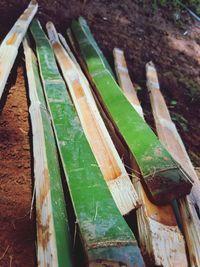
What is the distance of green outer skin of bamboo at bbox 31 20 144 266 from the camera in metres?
1.25

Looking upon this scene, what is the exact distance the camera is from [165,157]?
1.74 m

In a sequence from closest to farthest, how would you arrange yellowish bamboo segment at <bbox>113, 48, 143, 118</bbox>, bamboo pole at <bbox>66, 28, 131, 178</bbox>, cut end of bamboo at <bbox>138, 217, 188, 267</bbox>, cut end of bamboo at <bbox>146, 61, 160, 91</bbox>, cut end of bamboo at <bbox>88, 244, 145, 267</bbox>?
cut end of bamboo at <bbox>88, 244, 145, 267</bbox>
cut end of bamboo at <bbox>138, 217, 188, 267</bbox>
bamboo pole at <bbox>66, 28, 131, 178</bbox>
yellowish bamboo segment at <bbox>113, 48, 143, 118</bbox>
cut end of bamboo at <bbox>146, 61, 160, 91</bbox>

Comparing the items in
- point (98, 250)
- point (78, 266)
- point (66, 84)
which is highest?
point (66, 84)

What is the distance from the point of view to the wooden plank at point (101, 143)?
5.26 feet

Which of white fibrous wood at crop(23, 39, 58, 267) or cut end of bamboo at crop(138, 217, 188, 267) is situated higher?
white fibrous wood at crop(23, 39, 58, 267)

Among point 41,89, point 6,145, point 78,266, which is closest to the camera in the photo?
point 78,266

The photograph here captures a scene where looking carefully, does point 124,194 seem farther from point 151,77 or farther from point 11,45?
point 151,77

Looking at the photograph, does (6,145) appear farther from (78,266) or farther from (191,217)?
(191,217)

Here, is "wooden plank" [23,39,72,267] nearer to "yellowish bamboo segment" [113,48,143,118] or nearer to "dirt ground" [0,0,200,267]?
"dirt ground" [0,0,200,267]

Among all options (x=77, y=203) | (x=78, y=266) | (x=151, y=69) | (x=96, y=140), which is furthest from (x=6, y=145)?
(x=151, y=69)

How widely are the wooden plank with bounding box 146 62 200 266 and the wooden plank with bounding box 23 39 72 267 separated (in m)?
0.59

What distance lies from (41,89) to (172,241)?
4.77 feet

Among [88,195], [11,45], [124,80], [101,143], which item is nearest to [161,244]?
[88,195]

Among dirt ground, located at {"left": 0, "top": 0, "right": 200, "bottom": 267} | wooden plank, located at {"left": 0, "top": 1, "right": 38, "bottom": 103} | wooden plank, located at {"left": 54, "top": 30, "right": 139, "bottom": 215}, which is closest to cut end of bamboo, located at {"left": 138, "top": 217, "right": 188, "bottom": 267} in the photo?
wooden plank, located at {"left": 54, "top": 30, "right": 139, "bottom": 215}
